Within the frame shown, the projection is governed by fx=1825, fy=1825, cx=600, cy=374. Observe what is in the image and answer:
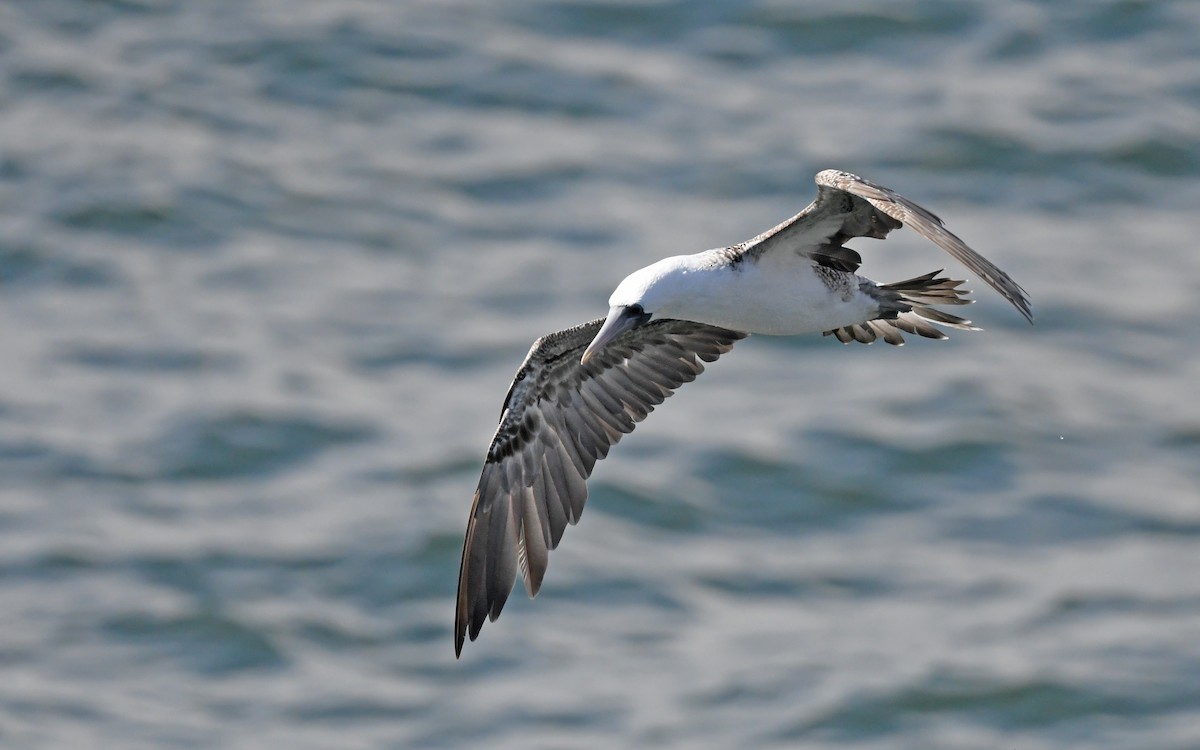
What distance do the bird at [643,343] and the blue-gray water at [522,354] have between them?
4.78 metres

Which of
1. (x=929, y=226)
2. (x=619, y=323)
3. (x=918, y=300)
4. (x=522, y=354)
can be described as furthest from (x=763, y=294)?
(x=522, y=354)

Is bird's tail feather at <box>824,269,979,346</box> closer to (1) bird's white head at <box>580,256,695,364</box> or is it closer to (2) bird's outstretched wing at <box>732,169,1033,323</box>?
(2) bird's outstretched wing at <box>732,169,1033,323</box>

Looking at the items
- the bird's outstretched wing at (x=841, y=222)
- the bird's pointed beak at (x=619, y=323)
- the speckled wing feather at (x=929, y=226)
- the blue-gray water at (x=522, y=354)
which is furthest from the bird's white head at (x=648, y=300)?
the blue-gray water at (x=522, y=354)

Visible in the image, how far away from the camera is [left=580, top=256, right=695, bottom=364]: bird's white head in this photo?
29.3ft

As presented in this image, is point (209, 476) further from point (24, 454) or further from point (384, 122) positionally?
point (384, 122)

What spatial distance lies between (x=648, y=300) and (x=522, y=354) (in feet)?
28.1

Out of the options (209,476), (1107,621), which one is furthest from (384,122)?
(1107,621)

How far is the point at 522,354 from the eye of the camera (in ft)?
57.2

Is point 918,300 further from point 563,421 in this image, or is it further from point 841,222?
point 563,421

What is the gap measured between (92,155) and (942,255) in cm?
976

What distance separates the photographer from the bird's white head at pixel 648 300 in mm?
8930

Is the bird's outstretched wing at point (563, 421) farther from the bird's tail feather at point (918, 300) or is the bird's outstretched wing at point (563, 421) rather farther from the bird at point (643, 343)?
the bird's tail feather at point (918, 300)

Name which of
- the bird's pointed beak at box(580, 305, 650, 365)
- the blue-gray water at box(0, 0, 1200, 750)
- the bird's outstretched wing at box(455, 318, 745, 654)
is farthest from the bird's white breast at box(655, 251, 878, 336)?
the blue-gray water at box(0, 0, 1200, 750)

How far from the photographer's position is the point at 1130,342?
1725cm
